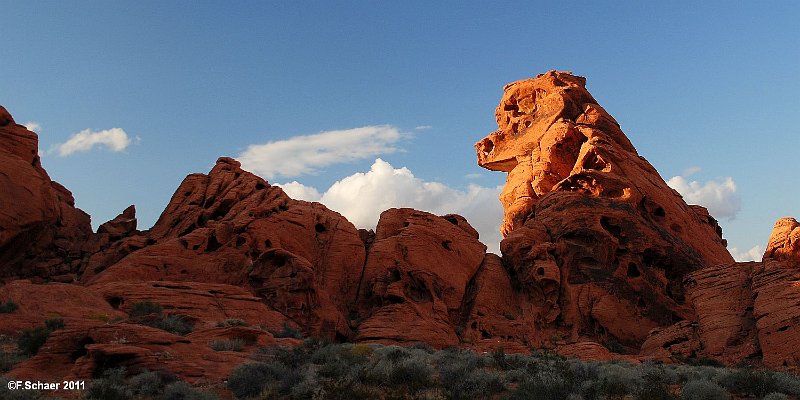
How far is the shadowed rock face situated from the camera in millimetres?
37906

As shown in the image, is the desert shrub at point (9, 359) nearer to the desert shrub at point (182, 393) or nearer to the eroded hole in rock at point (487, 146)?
the desert shrub at point (182, 393)

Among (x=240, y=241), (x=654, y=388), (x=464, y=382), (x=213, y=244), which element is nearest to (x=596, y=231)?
(x=240, y=241)

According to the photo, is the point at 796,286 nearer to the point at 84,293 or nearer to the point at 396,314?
the point at 396,314

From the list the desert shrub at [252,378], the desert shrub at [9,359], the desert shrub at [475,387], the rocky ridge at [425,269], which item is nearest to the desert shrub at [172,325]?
the rocky ridge at [425,269]

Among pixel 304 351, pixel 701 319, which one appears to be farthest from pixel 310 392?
pixel 701 319

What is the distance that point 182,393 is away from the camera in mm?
15273

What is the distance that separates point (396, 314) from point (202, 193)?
45.8 ft

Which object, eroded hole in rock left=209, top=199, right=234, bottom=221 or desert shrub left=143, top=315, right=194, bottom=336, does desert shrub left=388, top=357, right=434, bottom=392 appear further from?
eroded hole in rock left=209, top=199, right=234, bottom=221

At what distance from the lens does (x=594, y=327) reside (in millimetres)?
A: 37188

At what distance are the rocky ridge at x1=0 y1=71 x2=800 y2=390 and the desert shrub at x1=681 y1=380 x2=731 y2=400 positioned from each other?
11.4 meters

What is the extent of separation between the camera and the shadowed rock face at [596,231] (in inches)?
1492

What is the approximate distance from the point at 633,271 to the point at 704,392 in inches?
996

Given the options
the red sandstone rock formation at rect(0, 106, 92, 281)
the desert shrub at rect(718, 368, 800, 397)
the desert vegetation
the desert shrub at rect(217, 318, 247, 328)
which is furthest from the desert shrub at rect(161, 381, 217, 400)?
the red sandstone rock formation at rect(0, 106, 92, 281)

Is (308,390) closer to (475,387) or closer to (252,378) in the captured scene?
(252,378)
